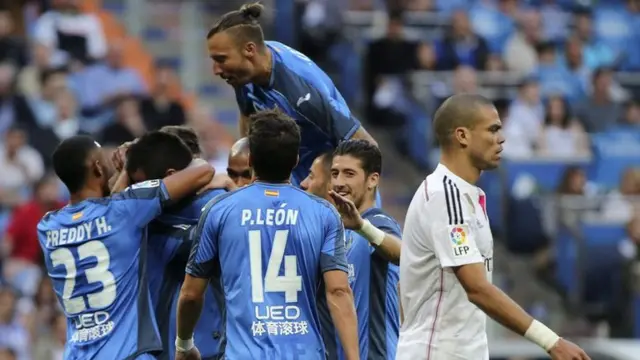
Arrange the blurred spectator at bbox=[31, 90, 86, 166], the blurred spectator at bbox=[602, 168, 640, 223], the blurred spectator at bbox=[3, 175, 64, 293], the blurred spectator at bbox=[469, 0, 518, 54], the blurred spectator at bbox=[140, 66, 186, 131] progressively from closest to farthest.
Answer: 1. the blurred spectator at bbox=[3, 175, 64, 293]
2. the blurred spectator at bbox=[31, 90, 86, 166]
3. the blurred spectator at bbox=[140, 66, 186, 131]
4. the blurred spectator at bbox=[602, 168, 640, 223]
5. the blurred spectator at bbox=[469, 0, 518, 54]

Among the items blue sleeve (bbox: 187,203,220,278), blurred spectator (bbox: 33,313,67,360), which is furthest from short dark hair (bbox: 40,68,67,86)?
blue sleeve (bbox: 187,203,220,278)

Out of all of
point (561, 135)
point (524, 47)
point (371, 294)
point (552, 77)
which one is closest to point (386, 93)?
point (561, 135)

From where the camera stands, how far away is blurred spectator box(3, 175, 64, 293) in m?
13.8

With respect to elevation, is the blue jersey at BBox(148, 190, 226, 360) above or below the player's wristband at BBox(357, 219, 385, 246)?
below

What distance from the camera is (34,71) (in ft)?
52.9

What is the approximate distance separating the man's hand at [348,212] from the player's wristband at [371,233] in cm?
6

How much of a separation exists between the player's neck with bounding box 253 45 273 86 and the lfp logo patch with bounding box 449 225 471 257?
69.9 inches

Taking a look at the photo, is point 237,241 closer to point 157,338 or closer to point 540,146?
point 157,338

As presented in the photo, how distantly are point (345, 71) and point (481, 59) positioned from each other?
1.99 m

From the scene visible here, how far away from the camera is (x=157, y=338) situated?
713 cm

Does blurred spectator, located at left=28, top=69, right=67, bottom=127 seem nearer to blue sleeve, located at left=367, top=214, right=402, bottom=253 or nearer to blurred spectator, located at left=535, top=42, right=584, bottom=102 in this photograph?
blurred spectator, located at left=535, top=42, right=584, bottom=102

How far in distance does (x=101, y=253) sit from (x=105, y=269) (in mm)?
80

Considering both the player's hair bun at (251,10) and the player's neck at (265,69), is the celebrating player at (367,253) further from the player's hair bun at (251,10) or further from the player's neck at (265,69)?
the player's hair bun at (251,10)

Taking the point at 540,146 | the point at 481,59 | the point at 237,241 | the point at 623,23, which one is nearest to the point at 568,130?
the point at 540,146
